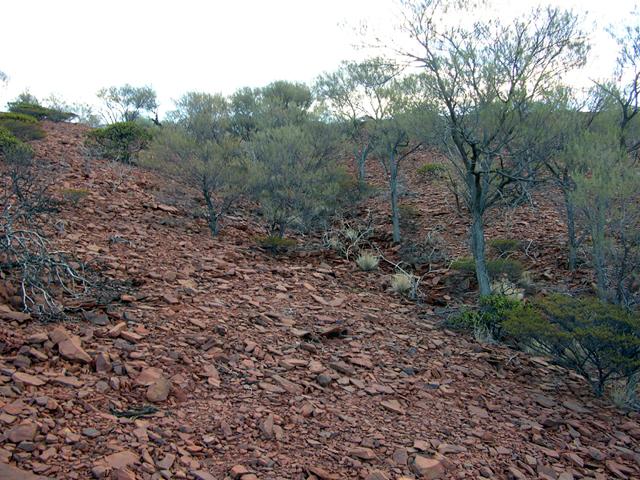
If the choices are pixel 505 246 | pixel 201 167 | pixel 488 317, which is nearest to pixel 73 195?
pixel 201 167

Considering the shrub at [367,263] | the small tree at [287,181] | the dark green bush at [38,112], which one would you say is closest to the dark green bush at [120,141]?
the small tree at [287,181]

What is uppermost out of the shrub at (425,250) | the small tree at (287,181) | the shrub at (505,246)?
the small tree at (287,181)

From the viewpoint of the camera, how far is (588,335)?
17.9ft

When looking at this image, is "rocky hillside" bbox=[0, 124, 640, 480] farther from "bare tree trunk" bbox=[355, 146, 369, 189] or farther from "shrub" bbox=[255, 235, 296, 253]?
"bare tree trunk" bbox=[355, 146, 369, 189]

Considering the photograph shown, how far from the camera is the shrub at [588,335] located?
17.6 ft

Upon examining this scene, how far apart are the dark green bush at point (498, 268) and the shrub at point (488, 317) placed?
194 centimetres

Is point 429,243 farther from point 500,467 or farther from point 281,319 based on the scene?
point 500,467

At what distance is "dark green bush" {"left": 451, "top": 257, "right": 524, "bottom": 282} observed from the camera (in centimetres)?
954

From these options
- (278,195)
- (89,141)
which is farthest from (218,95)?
(278,195)

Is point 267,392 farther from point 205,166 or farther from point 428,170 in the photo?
Result: point 428,170

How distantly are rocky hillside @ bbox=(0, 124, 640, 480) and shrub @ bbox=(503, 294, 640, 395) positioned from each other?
0.31 metres

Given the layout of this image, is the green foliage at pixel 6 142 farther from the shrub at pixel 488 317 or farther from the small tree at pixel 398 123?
the shrub at pixel 488 317

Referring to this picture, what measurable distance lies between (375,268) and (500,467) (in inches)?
246

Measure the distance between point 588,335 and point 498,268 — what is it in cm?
411
